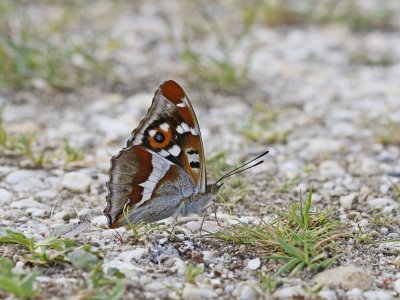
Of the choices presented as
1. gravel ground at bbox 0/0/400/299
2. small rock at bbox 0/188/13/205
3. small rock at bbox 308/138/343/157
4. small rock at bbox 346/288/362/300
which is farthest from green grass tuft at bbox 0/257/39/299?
small rock at bbox 308/138/343/157

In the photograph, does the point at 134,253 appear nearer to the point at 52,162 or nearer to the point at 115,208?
the point at 115,208

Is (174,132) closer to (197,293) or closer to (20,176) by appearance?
(197,293)

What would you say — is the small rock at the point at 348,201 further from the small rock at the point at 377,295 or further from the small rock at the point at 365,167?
the small rock at the point at 377,295

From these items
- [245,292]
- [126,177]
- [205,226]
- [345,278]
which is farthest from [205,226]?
[345,278]

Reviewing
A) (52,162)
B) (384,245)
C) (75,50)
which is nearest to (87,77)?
(75,50)

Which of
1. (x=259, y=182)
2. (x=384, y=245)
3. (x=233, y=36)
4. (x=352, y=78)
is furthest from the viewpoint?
(x=233, y=36)

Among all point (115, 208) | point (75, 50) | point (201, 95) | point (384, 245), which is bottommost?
point (384, 245)

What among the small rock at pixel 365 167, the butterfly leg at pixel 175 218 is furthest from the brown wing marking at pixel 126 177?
the small rock at pixel 365 167
